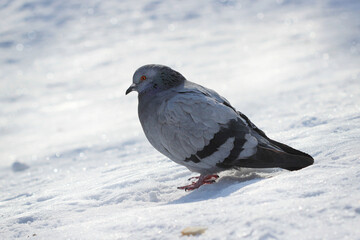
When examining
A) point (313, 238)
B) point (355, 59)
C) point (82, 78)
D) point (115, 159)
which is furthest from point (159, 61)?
point (313, 238)

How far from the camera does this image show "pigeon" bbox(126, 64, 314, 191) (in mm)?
3289

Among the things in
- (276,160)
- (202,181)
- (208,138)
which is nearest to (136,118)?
(202,181)

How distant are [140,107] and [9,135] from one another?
672 centimetres

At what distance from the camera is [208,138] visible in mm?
3320

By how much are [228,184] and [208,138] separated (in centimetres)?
37

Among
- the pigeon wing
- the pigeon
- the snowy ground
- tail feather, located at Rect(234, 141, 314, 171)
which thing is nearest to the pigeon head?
the pigeon

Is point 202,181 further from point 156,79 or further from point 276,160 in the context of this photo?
point 156,79

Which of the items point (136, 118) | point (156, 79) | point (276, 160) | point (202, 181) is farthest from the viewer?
point (136, 118)

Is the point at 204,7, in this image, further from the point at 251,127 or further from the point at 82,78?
the point at 251,127

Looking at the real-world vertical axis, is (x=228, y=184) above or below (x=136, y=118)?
below

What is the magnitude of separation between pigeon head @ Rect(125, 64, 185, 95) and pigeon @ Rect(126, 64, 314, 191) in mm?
195

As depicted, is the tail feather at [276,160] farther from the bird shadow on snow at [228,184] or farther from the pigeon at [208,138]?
the bird shadow on snow at [228,184]

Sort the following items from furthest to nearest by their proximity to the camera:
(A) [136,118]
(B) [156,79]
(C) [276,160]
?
1. (A) [136,118]
2. (B) [156,79]
3. (C) [276,160]

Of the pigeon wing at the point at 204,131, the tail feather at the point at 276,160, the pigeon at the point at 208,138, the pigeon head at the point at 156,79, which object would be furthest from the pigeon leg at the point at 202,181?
the pigeon head at the point at 156,79
